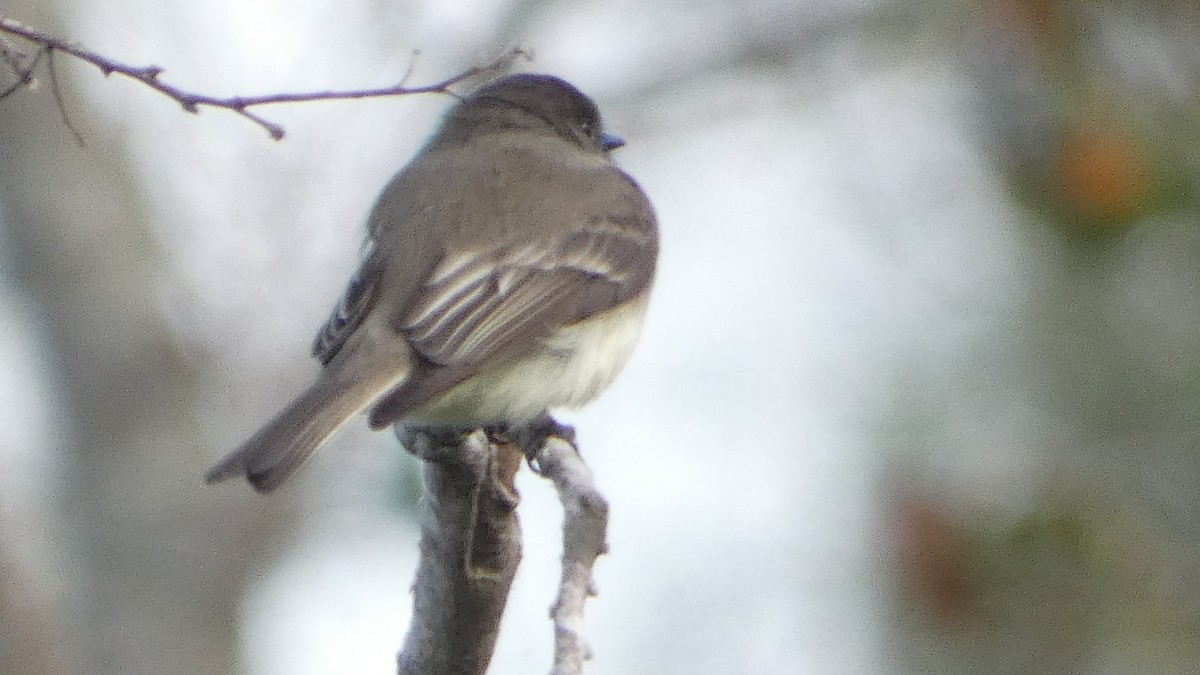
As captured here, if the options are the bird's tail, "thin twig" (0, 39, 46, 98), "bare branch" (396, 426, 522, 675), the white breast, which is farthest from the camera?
the white breast

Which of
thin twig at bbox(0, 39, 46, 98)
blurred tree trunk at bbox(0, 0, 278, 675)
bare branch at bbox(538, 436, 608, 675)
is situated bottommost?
blurred tree trunk at bbox(0, 0, 278, 675)

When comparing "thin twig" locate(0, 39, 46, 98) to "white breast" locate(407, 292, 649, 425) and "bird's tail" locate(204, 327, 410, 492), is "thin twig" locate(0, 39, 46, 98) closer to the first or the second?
"bird's tail" locate(204, 327, 410, 492)

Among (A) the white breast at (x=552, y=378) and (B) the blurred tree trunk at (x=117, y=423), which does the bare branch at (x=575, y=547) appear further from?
(B) the blurred tree trunk at (x=117, y=423)

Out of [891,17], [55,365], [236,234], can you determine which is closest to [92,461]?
[55,365]

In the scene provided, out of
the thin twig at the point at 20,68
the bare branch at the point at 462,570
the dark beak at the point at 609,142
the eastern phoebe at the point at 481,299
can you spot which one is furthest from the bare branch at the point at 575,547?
the dark beak at the point at 609,142

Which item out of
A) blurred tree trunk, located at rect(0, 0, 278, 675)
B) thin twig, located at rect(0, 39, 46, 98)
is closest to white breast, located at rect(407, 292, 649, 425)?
thin twig, located at rect(0, 39, 46, 98)

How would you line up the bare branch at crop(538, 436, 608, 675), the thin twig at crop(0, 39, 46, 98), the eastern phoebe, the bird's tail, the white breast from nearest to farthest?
the bare branch at crop(538, 436, 608, 675)
the thin twig at crop(0, 39, 46, 98)
the bird's tail
the eastern phoebe
the white breast
